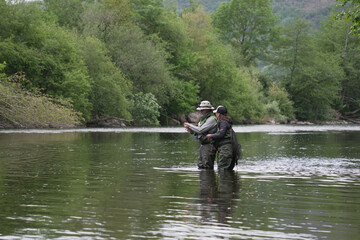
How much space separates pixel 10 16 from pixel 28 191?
40836 mm

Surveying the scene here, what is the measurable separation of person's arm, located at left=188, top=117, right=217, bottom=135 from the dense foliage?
70.2ft

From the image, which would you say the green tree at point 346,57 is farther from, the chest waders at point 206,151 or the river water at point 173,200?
A: the chest waders at point 206,151

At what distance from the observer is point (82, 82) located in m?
48.7

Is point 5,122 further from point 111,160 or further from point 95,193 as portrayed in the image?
point 95,193

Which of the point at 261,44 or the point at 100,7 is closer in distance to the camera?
the point at 100,7

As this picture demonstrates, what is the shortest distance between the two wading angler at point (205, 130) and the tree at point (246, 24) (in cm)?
7979

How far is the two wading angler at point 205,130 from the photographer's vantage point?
583 inches

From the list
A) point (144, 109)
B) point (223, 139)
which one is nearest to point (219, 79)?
point (144, 109)

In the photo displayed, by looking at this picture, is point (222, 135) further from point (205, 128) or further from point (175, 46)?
point (175, 46)

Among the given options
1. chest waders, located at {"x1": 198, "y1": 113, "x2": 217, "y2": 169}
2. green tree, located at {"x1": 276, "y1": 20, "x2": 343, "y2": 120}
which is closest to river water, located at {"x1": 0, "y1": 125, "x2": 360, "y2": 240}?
chest waders, located at {"x1": 198, "y1": 113, "x2": 217, "y2": 169}

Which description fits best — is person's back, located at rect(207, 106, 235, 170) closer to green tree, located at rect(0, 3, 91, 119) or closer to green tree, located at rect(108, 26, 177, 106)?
green tree, located at rect(0, 3, 91, 119)

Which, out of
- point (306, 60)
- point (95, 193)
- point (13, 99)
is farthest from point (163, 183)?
point (306, 60)

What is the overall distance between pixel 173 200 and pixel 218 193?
4.06ft

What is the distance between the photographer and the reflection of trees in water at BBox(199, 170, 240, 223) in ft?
28.9
